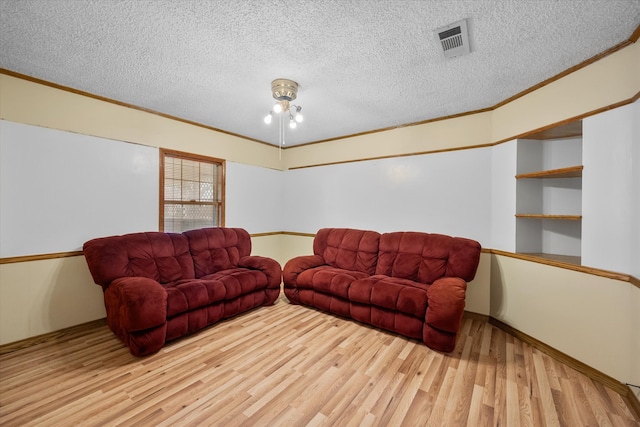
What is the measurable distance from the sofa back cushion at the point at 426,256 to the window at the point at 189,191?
266 centimetres

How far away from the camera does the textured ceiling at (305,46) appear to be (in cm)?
163

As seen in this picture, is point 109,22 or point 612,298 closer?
point 109,22

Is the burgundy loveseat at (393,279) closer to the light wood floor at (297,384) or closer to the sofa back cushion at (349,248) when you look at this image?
the sofa back cushion at (349,248)

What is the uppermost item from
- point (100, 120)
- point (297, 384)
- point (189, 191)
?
point (100, 120)

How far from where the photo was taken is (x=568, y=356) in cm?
224

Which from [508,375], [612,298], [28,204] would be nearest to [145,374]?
[28,204]

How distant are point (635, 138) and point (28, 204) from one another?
202 inches

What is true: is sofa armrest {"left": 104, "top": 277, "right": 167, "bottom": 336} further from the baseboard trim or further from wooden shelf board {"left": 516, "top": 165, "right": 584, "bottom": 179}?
wooden shelf board {"left": 516, "top": 165, "right": 584, "bottom": 179}

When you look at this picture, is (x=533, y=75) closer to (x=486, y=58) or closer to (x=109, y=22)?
(x=486, y=58)

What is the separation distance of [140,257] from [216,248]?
3.04 feet

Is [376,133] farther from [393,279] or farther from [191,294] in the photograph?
[191,294]

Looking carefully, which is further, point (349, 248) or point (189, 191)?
point (189, 191)

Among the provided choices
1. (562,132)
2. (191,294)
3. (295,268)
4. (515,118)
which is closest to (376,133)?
(515,118)

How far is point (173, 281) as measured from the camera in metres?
3.00
